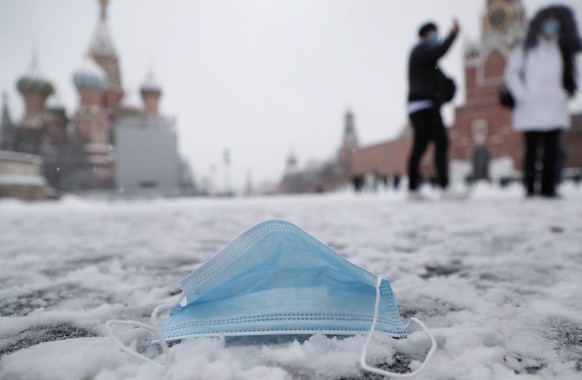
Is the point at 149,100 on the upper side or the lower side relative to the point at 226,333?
upper

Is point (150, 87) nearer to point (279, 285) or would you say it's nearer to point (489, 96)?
point (489, 96)

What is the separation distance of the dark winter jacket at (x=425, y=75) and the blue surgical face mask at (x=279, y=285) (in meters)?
5.02

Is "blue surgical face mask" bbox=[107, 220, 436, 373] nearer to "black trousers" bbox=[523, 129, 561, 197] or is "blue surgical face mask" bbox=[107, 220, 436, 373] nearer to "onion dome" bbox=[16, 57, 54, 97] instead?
"black trousers" bbox=[523, 129, 561, 197]

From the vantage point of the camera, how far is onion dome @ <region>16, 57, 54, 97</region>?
34750 mm

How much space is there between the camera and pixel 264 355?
2.81 feet

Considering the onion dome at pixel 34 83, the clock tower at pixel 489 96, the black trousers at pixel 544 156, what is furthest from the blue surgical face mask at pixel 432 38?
the onion dome at pixel 34 83

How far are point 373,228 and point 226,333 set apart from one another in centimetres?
247

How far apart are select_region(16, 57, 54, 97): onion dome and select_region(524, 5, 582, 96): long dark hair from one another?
1530 inches

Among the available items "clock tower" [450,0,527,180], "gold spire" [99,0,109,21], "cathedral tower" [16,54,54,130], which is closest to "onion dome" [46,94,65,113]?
"cathedral tower" [16,54,54,130]

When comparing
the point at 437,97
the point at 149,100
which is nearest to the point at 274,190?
the point at 149,100

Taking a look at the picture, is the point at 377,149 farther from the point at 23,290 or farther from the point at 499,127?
the point at 23,290

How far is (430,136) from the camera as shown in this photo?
5.77 meters

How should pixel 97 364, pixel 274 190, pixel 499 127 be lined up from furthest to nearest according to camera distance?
pixel 274 190 < pixel 499 127 < pixel 97 364

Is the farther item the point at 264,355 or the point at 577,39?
the point at 577,39
